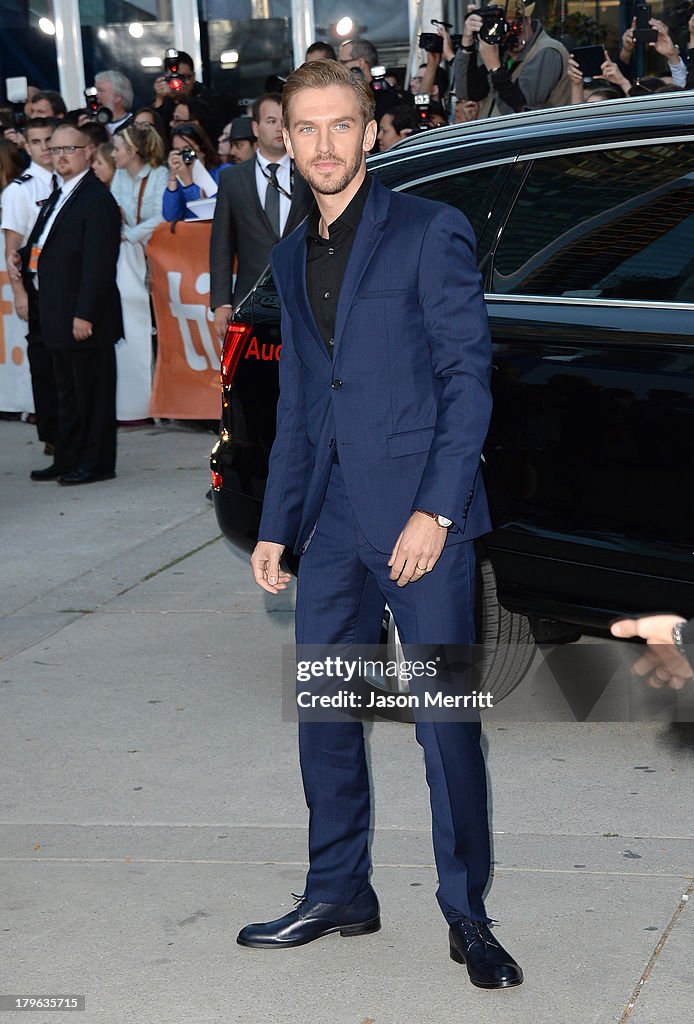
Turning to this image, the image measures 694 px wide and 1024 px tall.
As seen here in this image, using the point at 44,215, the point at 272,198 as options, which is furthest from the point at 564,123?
the point at 44,215

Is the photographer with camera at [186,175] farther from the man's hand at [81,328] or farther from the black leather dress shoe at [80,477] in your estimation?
the black leather dress shoe at [80,477]

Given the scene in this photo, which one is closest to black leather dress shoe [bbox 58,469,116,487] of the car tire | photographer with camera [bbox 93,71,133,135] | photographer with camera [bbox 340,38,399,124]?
photographer with camera [bbox 340,38,399,124]

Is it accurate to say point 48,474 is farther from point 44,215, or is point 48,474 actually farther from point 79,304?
point 44,215

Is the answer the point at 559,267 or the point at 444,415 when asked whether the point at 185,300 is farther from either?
the point at 444,415

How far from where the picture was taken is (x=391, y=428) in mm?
3445

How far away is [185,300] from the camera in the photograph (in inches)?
434

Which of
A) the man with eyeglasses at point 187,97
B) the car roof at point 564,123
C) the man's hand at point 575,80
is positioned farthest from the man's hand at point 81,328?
the car roof at point 564,123

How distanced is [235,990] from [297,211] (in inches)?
192

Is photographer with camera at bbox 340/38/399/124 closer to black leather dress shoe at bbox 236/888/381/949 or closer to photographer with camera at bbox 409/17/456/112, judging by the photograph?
photographer with camera at bbox 409/17/456/112

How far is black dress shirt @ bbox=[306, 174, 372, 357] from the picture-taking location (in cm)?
351

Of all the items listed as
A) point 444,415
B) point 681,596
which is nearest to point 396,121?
point 681,596

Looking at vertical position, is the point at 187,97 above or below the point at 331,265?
above

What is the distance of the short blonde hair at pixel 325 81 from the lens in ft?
11.2

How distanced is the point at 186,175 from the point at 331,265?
7.84m
